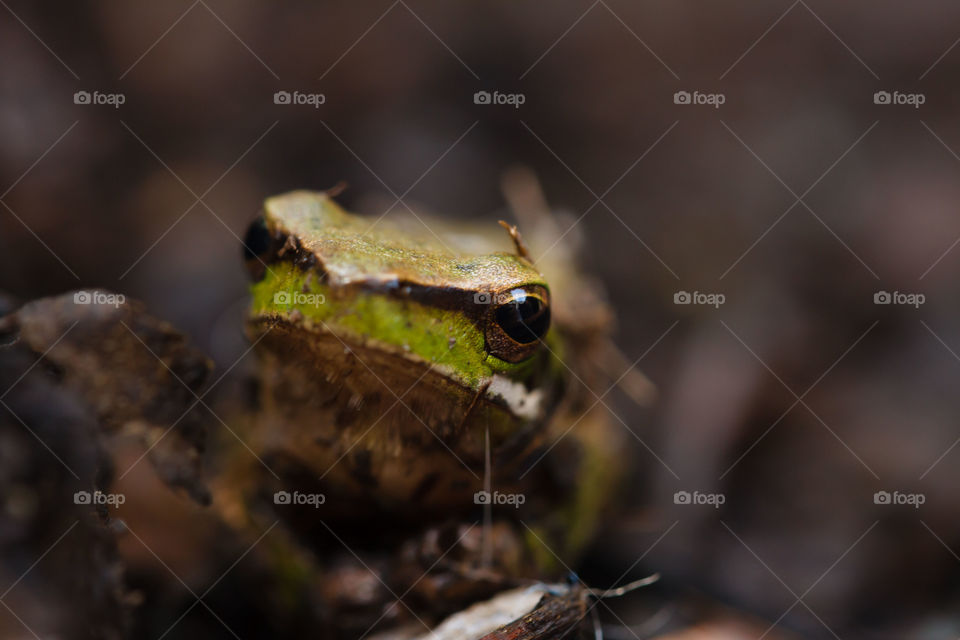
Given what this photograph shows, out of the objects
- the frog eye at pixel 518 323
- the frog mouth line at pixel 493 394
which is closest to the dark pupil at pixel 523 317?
the frog eye at pixel 518 323

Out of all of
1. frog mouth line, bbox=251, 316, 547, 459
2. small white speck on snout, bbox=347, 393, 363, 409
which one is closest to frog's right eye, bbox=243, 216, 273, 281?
frog mouth line, bbox=251, 316, 547, 459

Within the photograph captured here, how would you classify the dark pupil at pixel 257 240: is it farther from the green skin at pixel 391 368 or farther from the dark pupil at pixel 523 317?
the dark pupil at pixel 523 317

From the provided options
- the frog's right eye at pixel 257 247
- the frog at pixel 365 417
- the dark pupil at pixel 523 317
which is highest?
the frog's right eye at pixel 257 247

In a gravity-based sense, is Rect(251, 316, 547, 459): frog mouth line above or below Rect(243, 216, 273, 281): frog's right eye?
below

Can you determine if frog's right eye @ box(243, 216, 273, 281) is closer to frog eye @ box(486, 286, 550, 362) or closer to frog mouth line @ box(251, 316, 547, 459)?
frog mouth line @ box(251, 316, 547, 459)

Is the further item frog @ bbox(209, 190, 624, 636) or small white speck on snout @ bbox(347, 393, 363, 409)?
small white speck on snout @ bbox(347, 393, 363, 409)

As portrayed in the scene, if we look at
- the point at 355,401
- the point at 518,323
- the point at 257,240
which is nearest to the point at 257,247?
the point at 257,240

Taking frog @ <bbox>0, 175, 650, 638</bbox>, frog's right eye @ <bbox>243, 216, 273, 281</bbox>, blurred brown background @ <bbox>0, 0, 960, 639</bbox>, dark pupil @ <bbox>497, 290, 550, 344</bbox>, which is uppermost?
blurred brown background @ <bbox>0, 0, 960, 639</bbox>

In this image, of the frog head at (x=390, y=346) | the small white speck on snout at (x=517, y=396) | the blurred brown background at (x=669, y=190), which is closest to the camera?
the frog head at (x=390, y=346)
